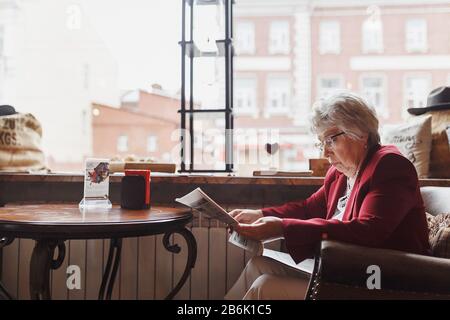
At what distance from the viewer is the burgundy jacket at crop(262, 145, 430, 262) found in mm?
1050

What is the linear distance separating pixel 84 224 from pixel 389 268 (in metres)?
0.88

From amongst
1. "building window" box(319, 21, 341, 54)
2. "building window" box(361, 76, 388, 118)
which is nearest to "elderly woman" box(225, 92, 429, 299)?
Answer: "building window" box(319, 21, 341, 54)

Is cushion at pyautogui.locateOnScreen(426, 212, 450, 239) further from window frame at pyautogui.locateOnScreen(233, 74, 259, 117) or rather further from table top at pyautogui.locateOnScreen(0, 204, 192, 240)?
window frame at pyautogui.locateOnScreen(233, 74, 259, 117)

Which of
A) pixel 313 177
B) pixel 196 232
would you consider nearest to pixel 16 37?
pixel 196 232

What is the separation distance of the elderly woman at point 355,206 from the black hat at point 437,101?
79cm

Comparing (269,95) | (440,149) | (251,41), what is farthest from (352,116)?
(269,95)

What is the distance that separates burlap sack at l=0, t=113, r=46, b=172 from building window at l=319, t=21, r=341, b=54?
97.4 inches

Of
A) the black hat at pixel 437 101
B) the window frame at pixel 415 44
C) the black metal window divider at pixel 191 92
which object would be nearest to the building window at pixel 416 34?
the window frame at pixel 415 44

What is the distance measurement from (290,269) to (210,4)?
1491 millimetres

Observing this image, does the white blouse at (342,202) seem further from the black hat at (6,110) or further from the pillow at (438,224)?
the black hat at (6,110)

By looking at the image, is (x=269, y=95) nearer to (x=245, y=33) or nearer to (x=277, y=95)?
(x=277, y=95)

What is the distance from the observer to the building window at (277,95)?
4.00 metres

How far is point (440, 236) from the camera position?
1.13m

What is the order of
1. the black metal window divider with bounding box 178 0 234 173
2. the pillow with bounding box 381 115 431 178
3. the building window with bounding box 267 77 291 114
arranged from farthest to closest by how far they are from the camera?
the building window with bounding box 267 77 291 114 < the black metal window divider with bounding box 178 0 234 173 < the pillow with bounding box 381 115 431 178
